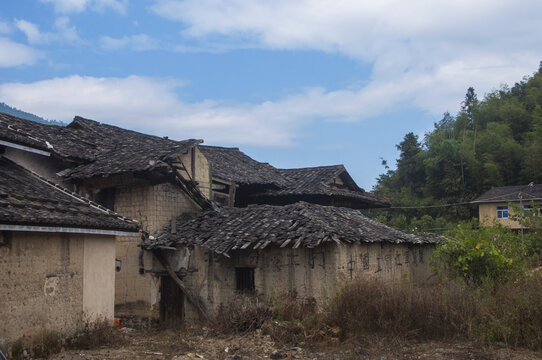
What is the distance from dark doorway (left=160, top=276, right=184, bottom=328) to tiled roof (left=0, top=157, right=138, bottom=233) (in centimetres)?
387

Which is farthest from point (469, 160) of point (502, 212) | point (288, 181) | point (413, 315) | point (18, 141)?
point (18, 141)

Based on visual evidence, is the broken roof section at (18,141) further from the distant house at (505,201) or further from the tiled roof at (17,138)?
the distant house at (505,201)

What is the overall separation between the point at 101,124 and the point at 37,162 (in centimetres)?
466

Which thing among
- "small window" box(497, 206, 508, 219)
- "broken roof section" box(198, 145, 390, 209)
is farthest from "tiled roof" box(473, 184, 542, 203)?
"broken roof section" box(198, 145, 390, 209)

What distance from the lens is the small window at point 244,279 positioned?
14094 mm

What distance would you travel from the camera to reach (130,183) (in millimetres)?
15289

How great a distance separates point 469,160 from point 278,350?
4065 cm

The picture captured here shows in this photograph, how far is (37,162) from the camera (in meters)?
14.8

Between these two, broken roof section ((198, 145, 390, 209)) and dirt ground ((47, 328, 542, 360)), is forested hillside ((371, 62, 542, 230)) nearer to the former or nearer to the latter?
broken roof section ((198, 145, 390, 209))

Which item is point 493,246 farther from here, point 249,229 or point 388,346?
point 249,229

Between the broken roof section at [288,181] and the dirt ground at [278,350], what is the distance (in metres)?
8.96

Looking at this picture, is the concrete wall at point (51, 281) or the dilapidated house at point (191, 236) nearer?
the concrete wall at point (51, 281)

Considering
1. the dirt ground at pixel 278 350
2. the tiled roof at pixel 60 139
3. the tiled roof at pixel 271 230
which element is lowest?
the dirt ground at pixel 278 350

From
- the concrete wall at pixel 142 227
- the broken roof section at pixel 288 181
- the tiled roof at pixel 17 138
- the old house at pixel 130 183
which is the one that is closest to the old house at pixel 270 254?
the concrete wall at pixel 142 227
